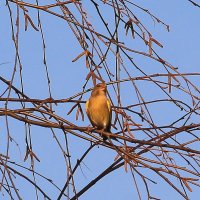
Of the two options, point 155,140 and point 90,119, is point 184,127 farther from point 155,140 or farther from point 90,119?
point 90,119

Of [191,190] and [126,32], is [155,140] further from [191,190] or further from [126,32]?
[126,32]

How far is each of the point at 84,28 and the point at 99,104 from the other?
205cm

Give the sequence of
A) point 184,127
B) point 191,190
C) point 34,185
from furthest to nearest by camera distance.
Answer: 1. point 34,185
2. point 184,127
3. point 191,190

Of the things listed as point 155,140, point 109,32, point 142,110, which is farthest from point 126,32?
point 155,140

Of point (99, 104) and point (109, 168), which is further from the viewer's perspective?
point (99, 104)

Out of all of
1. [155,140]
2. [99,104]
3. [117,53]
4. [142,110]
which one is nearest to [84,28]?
[117,53]

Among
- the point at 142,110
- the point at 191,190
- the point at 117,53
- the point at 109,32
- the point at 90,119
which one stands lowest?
the point at 191,190

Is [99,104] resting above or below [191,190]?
above

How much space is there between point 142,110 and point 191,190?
65 centimetres

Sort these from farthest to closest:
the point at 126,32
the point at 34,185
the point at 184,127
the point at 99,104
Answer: the point at 99,104 < the point at 126,32 < the point at 34,185 < the point at 184,127

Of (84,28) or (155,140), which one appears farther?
(84,28)

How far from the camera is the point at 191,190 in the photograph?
222 cm

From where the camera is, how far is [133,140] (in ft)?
7.64

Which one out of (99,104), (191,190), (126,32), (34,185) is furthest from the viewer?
(99,104)
